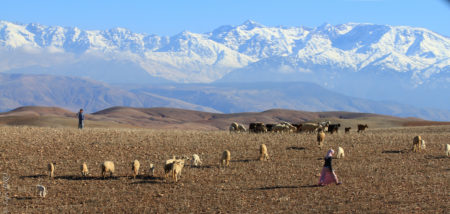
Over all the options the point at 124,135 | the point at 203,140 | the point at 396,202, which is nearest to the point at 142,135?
the point at 124,135

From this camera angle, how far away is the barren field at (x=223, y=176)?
669 inches

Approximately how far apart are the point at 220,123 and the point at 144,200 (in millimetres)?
110795

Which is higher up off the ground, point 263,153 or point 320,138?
point 320,138

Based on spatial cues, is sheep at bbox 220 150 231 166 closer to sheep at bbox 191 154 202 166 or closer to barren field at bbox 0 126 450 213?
barren field at bbox 0 126 450 213

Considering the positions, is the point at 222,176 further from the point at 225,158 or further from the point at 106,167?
the point at 106,167

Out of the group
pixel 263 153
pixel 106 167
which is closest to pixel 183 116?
pixel 263 153

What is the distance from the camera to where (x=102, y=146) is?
28125 mm

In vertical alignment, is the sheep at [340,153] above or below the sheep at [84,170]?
above

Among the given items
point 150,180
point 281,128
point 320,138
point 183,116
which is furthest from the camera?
point 183,116

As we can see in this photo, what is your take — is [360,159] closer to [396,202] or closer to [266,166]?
[266,166]

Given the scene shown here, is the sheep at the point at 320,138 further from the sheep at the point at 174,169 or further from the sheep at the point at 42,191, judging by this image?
the sheep at the point at 42,191

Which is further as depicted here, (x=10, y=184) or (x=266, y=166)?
(x=266, y=166)

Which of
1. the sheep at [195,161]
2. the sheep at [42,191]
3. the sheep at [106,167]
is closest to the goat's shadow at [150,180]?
the sheep at [106,167]

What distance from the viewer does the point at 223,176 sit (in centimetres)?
2145
